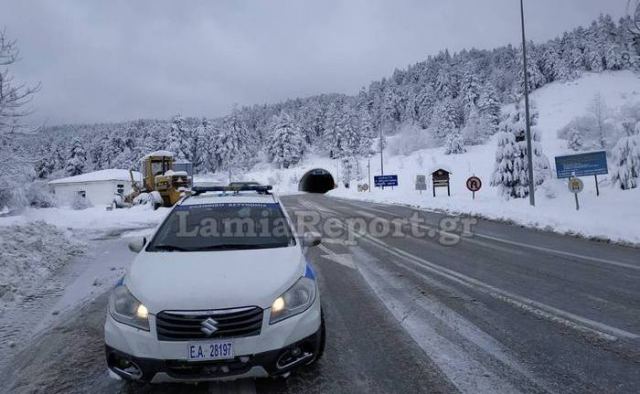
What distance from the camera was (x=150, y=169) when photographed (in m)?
29.0

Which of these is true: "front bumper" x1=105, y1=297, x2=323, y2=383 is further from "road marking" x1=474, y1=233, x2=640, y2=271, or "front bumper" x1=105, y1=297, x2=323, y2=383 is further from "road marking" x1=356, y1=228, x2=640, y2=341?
"road marking" x1=474, y1=233, x2=640, y2=271

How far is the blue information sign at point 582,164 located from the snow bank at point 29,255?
18.0 meters

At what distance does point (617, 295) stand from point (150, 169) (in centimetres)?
2849

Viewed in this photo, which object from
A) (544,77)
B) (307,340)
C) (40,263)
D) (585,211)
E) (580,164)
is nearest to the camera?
(307,340)

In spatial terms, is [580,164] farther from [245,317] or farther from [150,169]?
[150,169]

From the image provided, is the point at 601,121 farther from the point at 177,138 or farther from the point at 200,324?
the point at 177,138

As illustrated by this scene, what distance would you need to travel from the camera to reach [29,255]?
28.0 ft

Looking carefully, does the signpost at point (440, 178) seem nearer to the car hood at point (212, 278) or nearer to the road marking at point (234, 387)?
the car hood at point (212, 278)

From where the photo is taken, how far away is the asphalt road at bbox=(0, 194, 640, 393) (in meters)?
3.57

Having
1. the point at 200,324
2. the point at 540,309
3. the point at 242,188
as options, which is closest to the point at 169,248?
the point at 200,324

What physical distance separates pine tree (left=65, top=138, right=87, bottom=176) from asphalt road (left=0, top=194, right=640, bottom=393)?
3417 inches

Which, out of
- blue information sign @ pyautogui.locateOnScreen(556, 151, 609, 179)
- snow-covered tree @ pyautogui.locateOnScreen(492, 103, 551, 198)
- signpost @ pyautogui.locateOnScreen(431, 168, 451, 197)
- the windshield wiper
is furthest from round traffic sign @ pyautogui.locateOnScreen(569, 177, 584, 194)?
the windshield wiper

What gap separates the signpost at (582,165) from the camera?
1658 centimetres

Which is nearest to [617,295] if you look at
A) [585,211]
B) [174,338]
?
[174,338]
